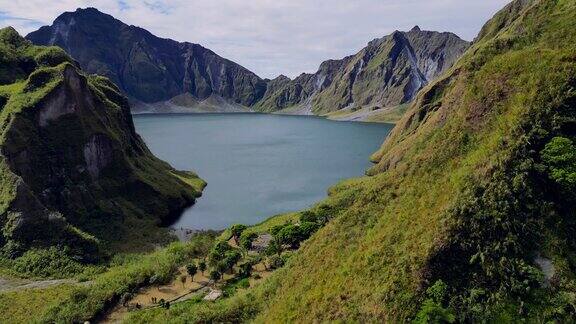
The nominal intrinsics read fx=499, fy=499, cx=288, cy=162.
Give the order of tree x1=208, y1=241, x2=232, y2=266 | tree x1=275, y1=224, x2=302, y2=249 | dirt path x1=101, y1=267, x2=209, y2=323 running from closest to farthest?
dirt path x1=101, y1=267, x2=209, y2=323, tree x1=208, y1=241, x2=232, y2=266, tree x1=275, y1=224, x2=302, y2=249

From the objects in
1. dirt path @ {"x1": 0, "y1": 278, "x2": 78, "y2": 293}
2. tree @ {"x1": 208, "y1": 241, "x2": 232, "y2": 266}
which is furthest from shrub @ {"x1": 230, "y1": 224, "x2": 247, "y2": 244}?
dirt path @ {"x1": 0, "y1": 278, "x2": 78, "y2": 293}

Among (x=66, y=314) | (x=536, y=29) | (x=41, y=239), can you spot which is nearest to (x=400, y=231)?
(x=536, y=29)

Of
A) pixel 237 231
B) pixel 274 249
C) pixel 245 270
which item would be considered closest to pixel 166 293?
pixel 245 270

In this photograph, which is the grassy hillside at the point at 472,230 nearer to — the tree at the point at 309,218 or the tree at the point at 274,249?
the tree at the point at 274,249

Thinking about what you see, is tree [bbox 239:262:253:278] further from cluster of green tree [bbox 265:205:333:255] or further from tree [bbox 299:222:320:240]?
tree [bbox 299:222:320:240]

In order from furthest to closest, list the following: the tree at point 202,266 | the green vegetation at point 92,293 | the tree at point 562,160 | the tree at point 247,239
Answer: the tree at point 247,239, the tree at point 202,266, the green vegetation at point 92,293, the tree at point 562,160

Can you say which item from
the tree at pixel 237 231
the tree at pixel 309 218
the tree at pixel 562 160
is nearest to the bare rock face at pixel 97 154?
the tree at pixel 237 231

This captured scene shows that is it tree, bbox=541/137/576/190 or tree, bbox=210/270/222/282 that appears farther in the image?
tree, bbox=210/270/222/282
